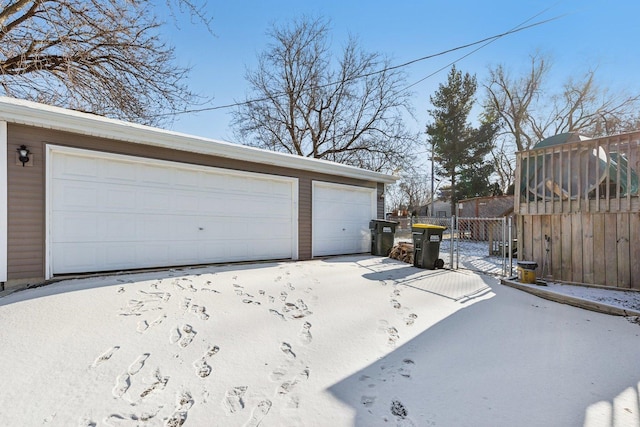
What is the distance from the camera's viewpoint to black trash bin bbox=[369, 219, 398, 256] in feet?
27.6

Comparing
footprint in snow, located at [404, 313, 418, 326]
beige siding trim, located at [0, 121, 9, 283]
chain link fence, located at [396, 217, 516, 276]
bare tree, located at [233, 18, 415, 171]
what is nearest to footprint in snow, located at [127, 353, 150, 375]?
footprint in snow, located at [404, 313, 418, 326]

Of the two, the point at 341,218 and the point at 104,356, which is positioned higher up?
the point at 341,218

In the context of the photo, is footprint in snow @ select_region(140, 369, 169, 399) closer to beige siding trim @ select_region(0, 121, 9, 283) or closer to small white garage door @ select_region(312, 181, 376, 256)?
beige siding trim @ select_region(0, 121, 9, 283)

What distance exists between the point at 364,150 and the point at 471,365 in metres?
15.5

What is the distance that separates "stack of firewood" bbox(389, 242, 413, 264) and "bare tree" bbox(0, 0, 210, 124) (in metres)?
6.79

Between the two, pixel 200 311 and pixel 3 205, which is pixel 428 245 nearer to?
pixel 200 311

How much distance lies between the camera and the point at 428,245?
6.55 metres

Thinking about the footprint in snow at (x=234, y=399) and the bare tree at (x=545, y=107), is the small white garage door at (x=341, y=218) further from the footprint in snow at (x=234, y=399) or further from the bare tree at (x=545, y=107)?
the bare tree at (x=545, y=107)

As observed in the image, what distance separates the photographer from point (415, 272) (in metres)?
6.11

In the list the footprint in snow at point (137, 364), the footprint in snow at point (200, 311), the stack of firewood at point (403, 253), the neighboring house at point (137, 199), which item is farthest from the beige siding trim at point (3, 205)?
the stack of firewood at point (403, 253)

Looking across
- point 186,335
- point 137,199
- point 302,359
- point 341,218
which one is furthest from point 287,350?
point 341,218

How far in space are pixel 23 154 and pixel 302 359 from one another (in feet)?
16.0

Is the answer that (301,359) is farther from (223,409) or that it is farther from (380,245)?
(380,245)

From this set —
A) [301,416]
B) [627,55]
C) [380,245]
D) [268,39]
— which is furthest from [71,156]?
[627,55]
